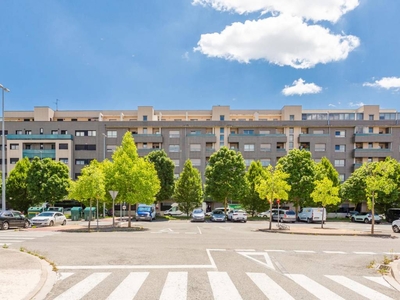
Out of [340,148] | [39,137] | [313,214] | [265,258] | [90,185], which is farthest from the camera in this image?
[340,148]

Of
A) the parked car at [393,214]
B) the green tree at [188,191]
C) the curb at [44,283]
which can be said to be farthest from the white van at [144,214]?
the parked car at [393,214]

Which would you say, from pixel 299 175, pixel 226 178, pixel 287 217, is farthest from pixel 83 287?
pixel 299 175

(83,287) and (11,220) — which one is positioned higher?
(83,287)

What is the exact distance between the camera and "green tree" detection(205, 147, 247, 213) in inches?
1587

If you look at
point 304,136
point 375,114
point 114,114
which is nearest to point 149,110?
point 114,114

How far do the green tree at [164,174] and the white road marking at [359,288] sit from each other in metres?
33.8

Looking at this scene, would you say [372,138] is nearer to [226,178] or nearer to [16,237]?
[226,178]

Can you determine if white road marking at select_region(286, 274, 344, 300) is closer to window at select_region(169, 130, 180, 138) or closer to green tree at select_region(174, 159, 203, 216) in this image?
green tree at select_region(174, 159, 203, 216)

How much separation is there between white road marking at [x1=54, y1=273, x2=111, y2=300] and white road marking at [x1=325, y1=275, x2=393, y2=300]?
618 centimetres

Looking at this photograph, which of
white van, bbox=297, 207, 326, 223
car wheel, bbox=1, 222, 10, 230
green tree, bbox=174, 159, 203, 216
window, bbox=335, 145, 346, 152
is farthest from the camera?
window, bbox=335, 145, 346, 152

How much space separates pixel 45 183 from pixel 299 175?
109 ft

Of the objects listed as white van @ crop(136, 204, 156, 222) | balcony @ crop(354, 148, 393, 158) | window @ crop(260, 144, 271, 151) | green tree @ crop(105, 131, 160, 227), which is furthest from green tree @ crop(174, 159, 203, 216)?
balcony @ crop(354, 148, 393, 158)

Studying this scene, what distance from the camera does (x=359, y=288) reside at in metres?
7.43

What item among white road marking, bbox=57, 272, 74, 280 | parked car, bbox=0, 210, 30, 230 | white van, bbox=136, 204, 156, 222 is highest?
white road marking, bbox=57, 272, 74, 280
